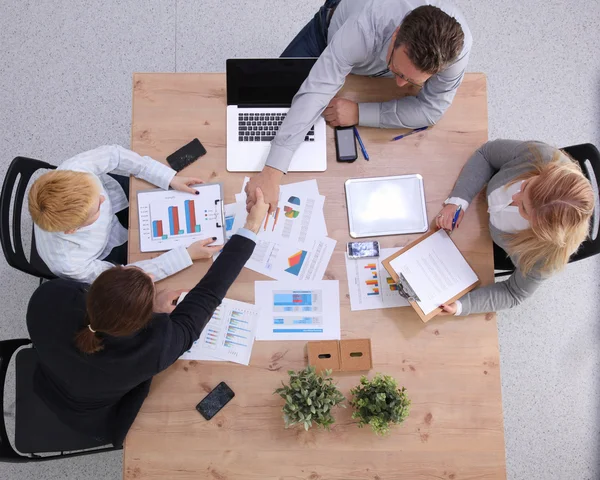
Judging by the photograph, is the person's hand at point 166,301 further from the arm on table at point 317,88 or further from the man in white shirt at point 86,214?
the arm on table at point 317,88

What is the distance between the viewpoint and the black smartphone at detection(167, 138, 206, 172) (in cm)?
156

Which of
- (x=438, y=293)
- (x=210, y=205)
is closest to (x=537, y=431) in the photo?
(x=438, y=293)

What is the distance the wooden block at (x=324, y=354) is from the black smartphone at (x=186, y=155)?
27.9 inches

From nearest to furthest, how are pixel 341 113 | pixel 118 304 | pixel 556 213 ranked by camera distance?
pixel 118 304, pixel 556 213, pixel 341 113

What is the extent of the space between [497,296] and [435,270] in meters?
0.20

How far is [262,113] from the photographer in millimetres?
1600

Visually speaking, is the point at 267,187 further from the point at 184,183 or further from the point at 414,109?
the point at 414,109

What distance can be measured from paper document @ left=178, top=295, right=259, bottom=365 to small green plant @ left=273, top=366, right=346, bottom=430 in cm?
18

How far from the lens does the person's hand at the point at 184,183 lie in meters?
1.53

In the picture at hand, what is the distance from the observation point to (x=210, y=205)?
155 centimetres

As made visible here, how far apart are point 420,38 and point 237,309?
3.12ft

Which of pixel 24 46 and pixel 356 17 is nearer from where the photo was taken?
pixel 356 17

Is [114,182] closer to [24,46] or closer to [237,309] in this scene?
[237,309]

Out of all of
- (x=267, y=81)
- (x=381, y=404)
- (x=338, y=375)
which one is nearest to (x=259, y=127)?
(x=267, y=81)
